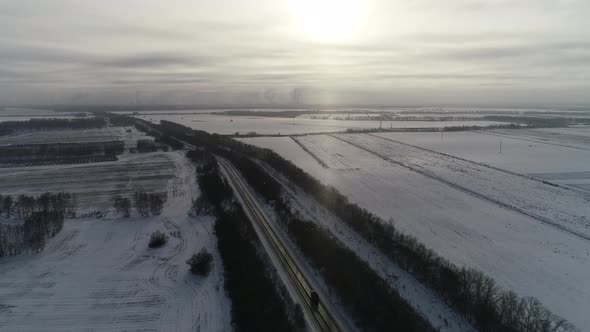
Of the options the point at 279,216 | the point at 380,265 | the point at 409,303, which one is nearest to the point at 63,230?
the point at 279,216

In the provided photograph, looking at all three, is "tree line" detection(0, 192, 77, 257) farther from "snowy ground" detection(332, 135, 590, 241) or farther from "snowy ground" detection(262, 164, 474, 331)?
"snowy ground" detection(332, 135, 590, 241)

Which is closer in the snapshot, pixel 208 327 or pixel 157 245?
pixel 208 327

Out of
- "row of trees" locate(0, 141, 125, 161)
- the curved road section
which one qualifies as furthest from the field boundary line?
"row of trees" locate(0, 141, 125, 161)

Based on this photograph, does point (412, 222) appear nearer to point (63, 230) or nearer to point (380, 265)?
point (380, 265)

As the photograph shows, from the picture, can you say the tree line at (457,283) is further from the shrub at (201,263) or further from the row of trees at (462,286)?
the shrub at (201,263)

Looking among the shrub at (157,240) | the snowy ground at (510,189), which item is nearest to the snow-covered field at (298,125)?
the snowy ground at (510,189)

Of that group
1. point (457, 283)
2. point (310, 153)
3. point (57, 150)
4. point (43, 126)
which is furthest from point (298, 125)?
point (457, 283)

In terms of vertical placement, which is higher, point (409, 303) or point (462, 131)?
point (462, 131)
